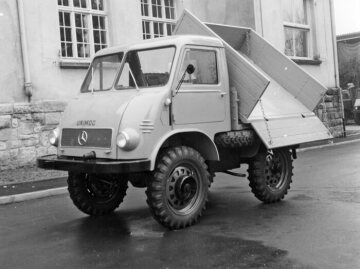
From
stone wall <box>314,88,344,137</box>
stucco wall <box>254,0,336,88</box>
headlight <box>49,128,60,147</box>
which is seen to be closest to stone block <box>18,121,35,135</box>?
headlight <box>49,128,60,147</box>

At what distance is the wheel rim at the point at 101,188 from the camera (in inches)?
279

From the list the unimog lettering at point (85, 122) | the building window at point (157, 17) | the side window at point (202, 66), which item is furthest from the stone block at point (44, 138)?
the side window at point (202, 66)

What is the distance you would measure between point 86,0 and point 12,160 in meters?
5.06

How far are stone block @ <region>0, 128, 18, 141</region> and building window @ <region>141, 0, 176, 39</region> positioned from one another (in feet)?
18.1

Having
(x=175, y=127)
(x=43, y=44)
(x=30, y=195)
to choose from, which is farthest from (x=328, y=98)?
(x=175, y=127)

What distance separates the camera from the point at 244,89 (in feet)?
22.7

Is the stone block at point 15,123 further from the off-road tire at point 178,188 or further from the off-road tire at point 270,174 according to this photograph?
the off-road tire at point 178,188

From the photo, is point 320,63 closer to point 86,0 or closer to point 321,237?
point 86,0

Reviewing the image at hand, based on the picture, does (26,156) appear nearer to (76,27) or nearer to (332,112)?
(76,27)

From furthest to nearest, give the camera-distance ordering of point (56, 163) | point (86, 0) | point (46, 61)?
1. point (86, 0)
2. point (46, 61)
3. point (56, 163)

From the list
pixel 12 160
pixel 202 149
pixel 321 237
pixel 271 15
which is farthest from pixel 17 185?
pixel 271 15

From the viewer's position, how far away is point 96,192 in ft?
23.6

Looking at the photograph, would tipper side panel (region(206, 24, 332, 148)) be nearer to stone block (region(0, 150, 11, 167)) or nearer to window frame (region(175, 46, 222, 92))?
window frame (region(175, 46, 222, 92))

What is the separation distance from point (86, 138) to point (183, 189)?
136 centimetres
